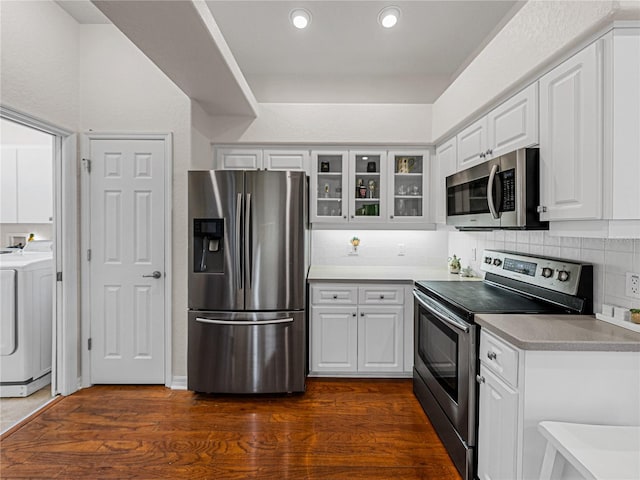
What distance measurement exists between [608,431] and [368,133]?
2764 mm

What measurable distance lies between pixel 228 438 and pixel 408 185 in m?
2.59

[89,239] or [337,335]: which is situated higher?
[89,239]

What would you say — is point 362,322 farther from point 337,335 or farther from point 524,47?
point 524,47

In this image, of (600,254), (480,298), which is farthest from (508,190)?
(480,298)

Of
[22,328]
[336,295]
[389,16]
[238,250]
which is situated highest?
[389,16]

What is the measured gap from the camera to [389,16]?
2.77 m

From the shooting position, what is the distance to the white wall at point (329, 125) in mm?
3451

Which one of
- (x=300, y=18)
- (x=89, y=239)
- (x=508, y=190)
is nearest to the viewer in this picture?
(x=508, y=190)

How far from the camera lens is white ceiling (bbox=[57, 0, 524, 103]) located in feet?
9.02

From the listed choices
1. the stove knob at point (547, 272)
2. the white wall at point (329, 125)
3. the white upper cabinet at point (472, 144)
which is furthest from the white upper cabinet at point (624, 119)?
the white wall at point (329, 125)

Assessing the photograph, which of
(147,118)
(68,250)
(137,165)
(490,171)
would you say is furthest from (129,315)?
(490,171)

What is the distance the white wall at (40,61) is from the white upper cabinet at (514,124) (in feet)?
10.1

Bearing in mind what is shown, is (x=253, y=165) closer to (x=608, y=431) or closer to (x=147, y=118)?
(x=147, y=118)

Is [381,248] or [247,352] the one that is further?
[381,248]
